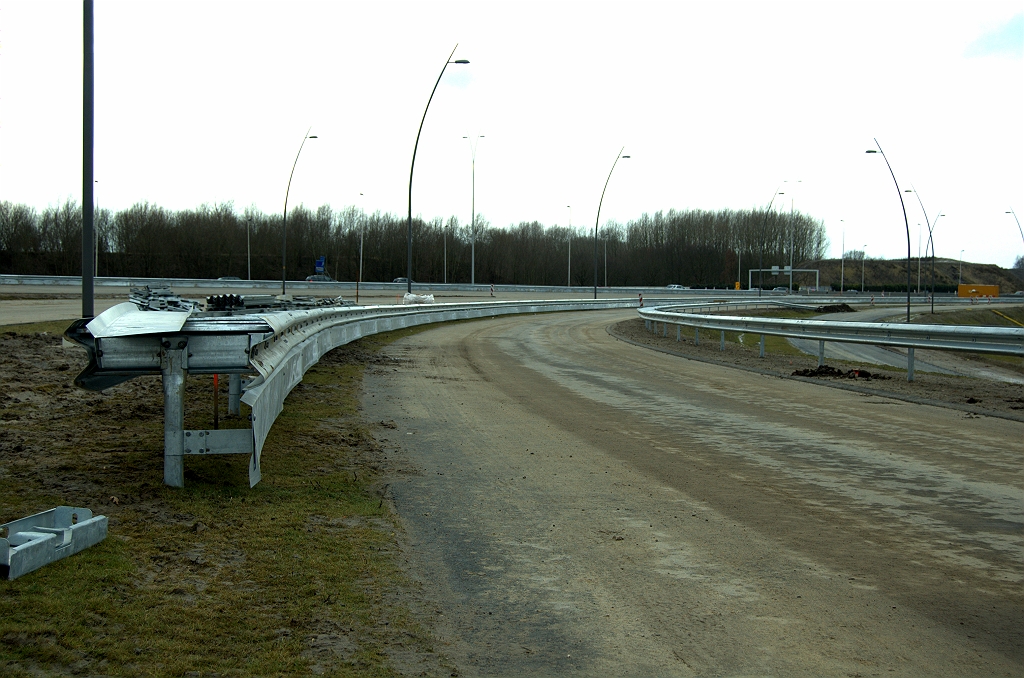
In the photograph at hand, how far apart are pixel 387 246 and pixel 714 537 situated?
11590 centimetres

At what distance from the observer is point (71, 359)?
508 inches

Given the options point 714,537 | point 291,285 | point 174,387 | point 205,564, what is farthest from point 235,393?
point 291,285

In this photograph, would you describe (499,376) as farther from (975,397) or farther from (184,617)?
(184,617)

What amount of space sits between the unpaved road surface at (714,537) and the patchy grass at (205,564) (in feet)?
1.06

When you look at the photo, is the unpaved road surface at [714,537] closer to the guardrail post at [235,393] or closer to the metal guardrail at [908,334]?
the guardrail post at [235,393]

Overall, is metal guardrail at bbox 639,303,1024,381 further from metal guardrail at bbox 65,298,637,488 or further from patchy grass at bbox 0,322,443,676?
metal guardrail at bbox 65,298,637,488

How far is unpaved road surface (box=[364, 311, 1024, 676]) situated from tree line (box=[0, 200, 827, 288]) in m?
61.3

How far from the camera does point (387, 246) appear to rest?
119m

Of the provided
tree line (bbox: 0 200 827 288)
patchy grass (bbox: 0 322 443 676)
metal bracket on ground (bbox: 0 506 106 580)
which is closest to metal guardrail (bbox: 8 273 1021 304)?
tree line (bbox: 0 200 827 288)

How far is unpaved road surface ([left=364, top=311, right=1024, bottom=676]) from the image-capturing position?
11.7ft

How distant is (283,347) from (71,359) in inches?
222

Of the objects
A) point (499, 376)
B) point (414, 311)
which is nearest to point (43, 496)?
point (499, 376)

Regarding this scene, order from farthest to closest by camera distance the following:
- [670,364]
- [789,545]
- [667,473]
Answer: [670,364], [667,473], [789,545]

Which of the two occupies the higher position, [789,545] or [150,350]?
[150,350]
